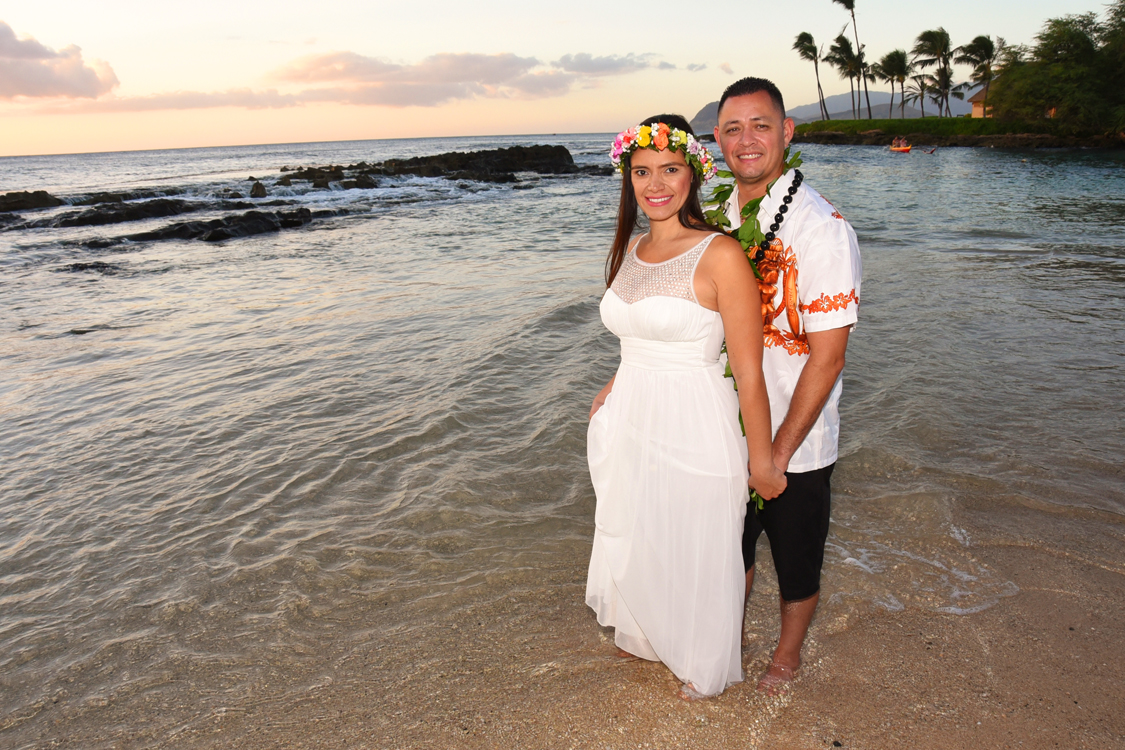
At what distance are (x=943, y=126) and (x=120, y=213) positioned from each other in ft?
222

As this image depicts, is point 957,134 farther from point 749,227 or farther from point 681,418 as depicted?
point 681,418

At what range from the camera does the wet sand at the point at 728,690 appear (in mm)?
2496

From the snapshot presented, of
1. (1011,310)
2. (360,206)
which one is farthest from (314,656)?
(360,206)

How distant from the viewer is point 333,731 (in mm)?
2676

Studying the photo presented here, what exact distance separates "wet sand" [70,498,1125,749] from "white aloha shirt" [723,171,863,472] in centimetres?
104

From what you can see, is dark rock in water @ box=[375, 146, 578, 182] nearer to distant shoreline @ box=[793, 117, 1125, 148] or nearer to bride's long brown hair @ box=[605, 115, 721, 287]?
distant shoreline @ box=[793, 117, 1125, 148]

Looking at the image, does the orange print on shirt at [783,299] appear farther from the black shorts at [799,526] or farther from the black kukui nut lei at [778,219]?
the black shorts at [799,526]

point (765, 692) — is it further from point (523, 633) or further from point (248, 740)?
point (248, 740)

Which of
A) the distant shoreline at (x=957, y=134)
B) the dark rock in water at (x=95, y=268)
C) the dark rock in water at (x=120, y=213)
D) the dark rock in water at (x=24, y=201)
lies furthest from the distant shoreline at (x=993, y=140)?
the dark rock in water at (x=24, y=201)

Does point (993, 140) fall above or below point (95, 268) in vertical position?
above

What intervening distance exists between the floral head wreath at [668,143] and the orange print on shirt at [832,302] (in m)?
0.61

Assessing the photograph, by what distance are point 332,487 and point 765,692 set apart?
10.9ft

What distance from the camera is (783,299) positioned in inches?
93.0

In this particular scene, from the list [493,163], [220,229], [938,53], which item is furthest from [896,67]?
[220,229]
